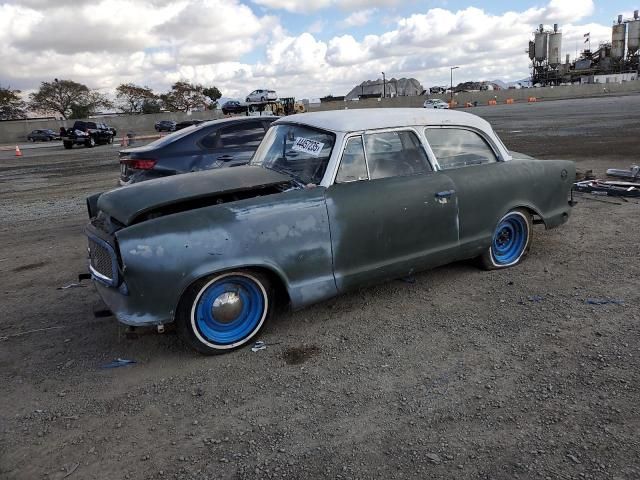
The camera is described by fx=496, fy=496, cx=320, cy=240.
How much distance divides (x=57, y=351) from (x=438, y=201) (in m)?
3.19

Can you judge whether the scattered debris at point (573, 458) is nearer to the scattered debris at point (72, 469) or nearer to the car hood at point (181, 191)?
the scattered debris at point (72, 469)

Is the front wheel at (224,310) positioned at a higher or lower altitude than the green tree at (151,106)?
lower

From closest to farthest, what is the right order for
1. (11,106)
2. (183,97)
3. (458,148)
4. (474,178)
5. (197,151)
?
1. (474,178)
2. (458,148)
3. (197,151)
4. (11,106)
5. (183,97)

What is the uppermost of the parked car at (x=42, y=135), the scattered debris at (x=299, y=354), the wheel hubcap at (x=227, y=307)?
the parked car at (x=42, y=135)

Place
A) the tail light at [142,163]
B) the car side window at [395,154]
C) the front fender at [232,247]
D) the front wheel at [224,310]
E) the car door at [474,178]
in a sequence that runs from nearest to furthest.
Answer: the front fender at [232,247] < the front wheel at [224,310] < the car side window at [395,154] < the car door at [474,178] < the tail light at [142,163]

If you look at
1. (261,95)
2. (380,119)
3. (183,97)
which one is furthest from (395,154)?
(183,97)

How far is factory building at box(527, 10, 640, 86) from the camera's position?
91.3m

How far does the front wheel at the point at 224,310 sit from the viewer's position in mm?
3352

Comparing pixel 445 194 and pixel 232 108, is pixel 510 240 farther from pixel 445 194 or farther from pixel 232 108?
pixel 232 108

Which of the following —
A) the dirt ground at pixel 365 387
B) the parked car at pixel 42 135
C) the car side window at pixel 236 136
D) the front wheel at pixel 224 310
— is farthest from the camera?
the parked car at pixel 42 135

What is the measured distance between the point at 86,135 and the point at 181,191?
26712 mm

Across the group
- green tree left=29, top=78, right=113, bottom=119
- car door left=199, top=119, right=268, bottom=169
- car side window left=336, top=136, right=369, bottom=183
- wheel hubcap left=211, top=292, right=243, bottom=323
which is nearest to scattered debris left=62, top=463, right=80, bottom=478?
wheel hubcap left=211, top=292, right=243, bottom=323

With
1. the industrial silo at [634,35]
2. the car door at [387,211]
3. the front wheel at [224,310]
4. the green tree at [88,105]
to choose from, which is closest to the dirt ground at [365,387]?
the front wheel at [224,310]

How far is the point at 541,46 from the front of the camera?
98.9 meters
